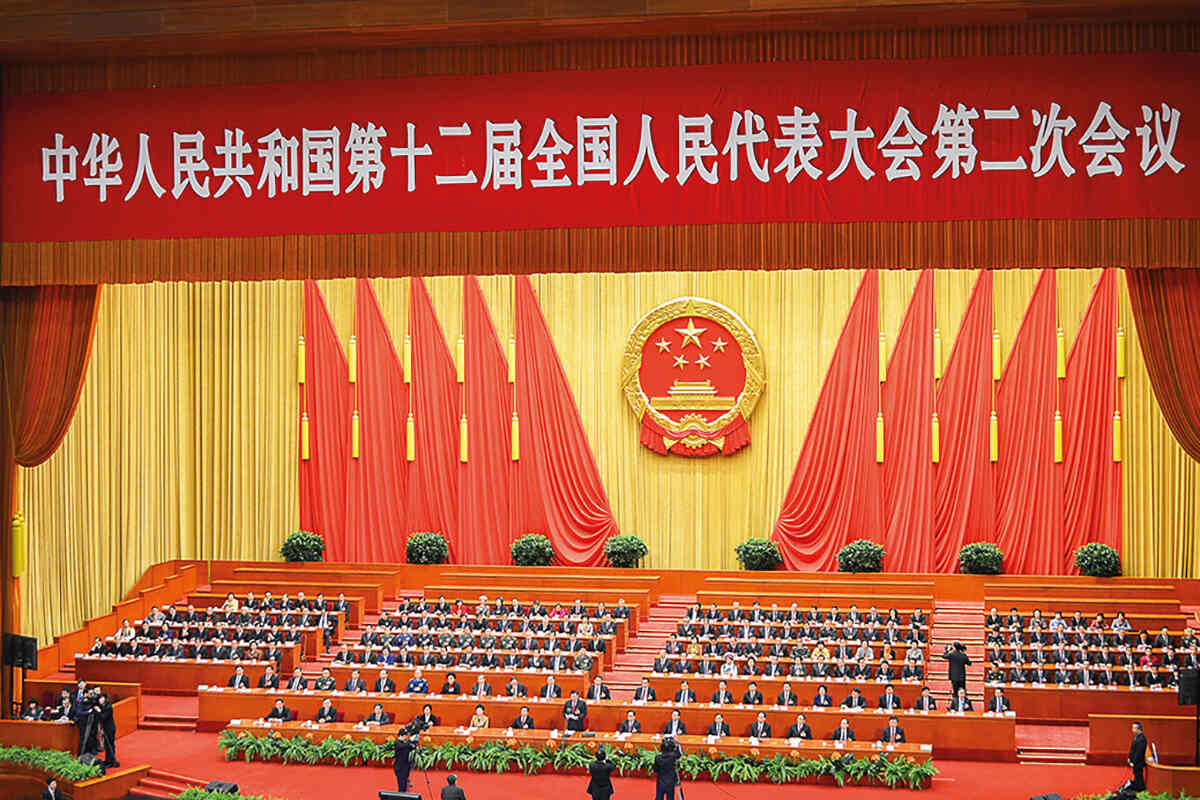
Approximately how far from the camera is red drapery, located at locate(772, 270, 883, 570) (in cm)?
1662

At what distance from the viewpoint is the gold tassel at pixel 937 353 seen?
1644 centimetres

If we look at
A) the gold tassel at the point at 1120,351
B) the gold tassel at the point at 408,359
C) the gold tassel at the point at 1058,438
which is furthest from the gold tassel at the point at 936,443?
the gold tassel at the point at 408,359

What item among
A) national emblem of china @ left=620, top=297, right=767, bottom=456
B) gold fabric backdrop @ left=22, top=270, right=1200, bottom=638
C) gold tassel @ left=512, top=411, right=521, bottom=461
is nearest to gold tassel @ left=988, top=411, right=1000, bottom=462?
gold fabric backdrop @ left=22, top=270, right=1200, bottom=638

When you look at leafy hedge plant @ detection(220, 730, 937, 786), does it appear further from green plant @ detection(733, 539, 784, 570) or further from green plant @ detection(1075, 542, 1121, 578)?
green plant @ detection(1075, 542, 1121, 578)

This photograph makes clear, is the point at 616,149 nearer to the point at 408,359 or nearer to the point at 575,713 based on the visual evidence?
the point at 575,713

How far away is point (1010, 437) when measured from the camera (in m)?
16.2

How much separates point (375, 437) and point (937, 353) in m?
7.25

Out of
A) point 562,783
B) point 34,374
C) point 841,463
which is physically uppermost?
point 34,374

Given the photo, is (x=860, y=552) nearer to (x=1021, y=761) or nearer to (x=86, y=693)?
(x=1021, y=761)

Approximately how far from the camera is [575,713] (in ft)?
36.8

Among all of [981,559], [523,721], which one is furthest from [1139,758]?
[981,559]

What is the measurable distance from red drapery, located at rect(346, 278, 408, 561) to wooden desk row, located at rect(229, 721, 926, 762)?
20.0ft

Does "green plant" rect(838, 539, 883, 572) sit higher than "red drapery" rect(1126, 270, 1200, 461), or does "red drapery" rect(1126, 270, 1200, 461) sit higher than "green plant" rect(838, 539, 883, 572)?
"red drapery" rect(1126, 270, 1200, 461)

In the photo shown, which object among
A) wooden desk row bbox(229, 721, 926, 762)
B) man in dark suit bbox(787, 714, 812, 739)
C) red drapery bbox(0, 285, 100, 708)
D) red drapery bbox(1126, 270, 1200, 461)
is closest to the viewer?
red drapery bbox(1126, 270, 1200, 461)
